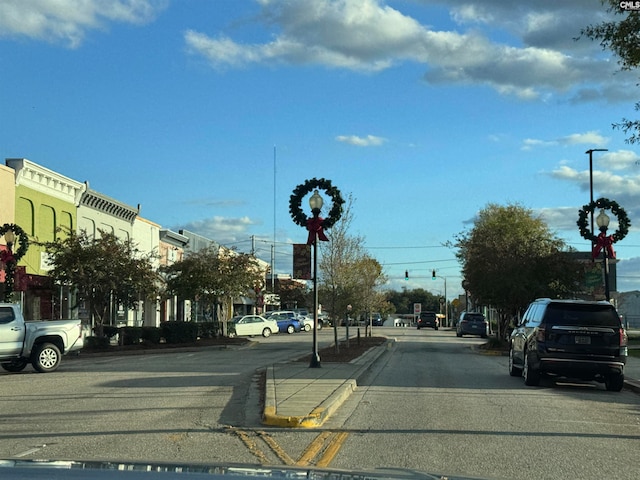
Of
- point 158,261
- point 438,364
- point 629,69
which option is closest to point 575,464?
point 629,69

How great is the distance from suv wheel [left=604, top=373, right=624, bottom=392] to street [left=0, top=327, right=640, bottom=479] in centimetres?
33

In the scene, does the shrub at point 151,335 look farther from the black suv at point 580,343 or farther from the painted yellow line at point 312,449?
the painted yellow line at point 312,449

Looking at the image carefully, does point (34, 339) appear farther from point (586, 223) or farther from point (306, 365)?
point (586, 223)

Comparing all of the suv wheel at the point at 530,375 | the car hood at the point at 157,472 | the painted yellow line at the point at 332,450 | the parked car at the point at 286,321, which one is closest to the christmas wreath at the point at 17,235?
the suv wheel at the point at 530,375

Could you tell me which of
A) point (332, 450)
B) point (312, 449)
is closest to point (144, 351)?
point (312, 449)

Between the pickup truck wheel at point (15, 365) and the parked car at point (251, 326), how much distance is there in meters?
24.0

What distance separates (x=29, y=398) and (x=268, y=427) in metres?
5.92

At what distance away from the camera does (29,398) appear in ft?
46.1

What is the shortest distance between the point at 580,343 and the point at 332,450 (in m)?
9.08

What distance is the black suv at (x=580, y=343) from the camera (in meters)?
15.9

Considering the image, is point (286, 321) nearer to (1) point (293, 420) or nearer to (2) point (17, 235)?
(2) point (17, 235)

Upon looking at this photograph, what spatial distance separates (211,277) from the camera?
38625 mm

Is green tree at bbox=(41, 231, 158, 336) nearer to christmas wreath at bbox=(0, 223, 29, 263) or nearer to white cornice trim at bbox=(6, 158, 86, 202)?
christmas wreath at bbox=(0, 223, 29, 263)

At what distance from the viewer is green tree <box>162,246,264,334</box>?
127ft
